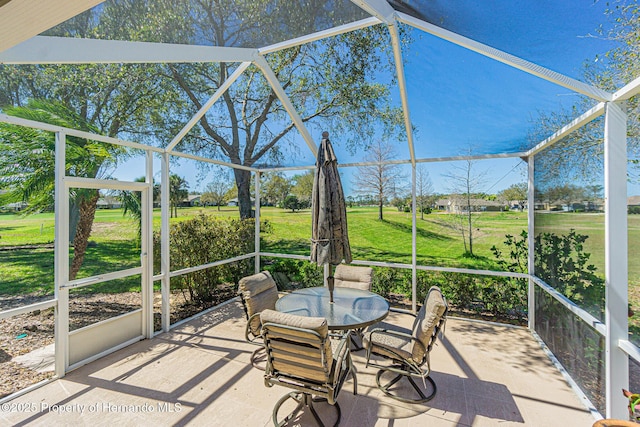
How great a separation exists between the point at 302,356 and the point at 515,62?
3.43 meters

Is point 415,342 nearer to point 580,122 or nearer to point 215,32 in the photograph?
point 580,122

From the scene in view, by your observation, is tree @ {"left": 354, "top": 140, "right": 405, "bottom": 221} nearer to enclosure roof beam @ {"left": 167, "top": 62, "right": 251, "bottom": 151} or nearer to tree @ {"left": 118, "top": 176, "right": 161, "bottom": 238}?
enclosure roof beam @ {"left": 167, "top": 62, "right": 251, "bottom": 151}

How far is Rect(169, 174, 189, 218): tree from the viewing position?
17.8 ft

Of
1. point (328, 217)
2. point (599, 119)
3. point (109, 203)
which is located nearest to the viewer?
point (599, 119)

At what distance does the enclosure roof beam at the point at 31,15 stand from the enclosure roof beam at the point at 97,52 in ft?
4.96

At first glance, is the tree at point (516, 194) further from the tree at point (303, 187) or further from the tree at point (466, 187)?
the tree at point (303, 187)

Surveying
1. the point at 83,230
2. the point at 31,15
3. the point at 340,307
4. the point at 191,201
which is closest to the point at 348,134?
the point at 191,201

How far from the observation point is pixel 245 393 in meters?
3.24

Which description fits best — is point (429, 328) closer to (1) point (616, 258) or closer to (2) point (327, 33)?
(1) point (616, 258)

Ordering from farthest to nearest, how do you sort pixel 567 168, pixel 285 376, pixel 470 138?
pixel 470 138 < pixel 567 168 < pixel 285 376

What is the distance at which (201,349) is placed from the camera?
4301mm

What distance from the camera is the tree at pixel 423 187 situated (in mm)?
6596

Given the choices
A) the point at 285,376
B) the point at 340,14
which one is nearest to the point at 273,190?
the point at 340,14

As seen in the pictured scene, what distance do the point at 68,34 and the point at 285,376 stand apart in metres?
3.74
